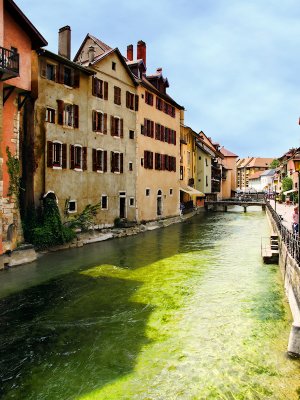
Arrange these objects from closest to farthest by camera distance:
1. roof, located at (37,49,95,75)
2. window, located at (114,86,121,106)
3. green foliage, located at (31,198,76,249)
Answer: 1. green foliage, located at (31,198,76,249)
2. roof, located at (37,49,95,75)
3. window, located at (114,86,121,106)

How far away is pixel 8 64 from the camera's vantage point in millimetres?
15750

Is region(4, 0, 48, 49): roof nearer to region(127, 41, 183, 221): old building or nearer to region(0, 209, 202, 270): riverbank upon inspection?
region(0, 209, 202, 270): riverbank

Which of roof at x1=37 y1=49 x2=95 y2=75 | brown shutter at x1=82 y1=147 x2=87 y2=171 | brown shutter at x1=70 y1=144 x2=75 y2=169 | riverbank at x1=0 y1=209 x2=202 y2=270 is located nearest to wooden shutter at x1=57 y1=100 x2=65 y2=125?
brown shutter at x1=70 y1=144 x2=75 y2=169

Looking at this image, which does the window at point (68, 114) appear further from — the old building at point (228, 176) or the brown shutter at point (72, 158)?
the old building at point (228, 176)

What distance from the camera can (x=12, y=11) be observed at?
56.2ft

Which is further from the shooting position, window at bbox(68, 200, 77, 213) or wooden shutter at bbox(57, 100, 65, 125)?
window at bbox(68, 200, 77, 213)

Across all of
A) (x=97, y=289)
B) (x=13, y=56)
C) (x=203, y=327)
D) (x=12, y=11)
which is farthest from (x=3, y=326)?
(x=12, y=11)

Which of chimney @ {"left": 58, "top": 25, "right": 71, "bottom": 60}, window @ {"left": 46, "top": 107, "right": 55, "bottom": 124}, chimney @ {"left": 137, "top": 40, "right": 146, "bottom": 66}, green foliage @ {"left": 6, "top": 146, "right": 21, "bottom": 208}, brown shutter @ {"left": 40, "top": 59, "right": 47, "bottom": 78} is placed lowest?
green foliage @ {"left": 6, "top": 146, "right": 21, "bottom": 208}

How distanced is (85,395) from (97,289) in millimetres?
6904

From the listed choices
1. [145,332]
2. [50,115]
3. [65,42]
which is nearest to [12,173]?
[50,115]

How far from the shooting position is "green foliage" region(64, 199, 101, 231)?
2321 centimetres

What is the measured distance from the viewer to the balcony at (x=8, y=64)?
50.3 ft

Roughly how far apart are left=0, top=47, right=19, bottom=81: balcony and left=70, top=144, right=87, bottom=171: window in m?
7.88

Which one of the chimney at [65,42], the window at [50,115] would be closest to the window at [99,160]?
the window at [50,115]
